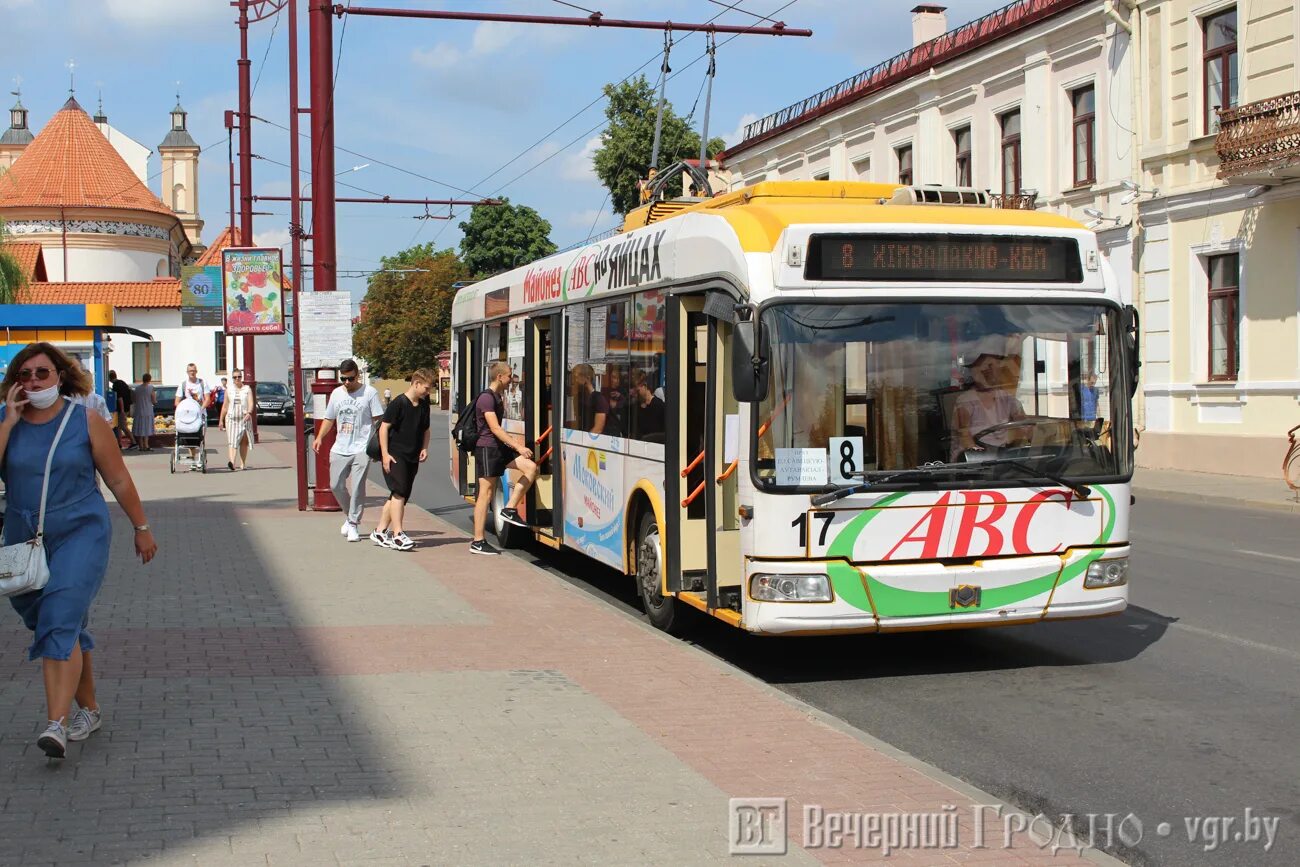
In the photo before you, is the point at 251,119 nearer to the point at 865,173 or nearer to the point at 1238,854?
the point at 865,173

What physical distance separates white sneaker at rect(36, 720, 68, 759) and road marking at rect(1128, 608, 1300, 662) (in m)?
6.96

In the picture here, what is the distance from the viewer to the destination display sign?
27.5 feet

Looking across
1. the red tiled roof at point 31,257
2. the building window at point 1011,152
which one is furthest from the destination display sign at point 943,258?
the red tiled roof at point 31,257

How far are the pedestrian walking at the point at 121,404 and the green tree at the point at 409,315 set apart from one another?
5435 centimetres

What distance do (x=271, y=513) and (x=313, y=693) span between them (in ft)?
37.5

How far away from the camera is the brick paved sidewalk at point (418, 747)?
519cm

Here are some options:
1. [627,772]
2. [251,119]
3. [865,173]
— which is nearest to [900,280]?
[627,772]

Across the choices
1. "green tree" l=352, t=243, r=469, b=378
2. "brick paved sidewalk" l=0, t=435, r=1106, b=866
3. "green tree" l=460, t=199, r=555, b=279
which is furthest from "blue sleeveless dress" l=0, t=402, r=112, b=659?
"green tree" l=460, t=199, r=555, b=279

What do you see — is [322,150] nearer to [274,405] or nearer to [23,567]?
[23,567]

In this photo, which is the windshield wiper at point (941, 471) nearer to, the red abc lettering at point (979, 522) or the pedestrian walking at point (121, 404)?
the red abc lettering at point (979, 522)

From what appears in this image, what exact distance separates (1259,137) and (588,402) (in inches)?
650

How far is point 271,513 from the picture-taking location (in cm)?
1870

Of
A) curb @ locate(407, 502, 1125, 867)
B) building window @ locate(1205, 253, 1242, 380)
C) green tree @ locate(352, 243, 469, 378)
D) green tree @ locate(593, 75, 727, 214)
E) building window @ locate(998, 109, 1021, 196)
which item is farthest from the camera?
green tree @ locate(352, 243, 469, 378)

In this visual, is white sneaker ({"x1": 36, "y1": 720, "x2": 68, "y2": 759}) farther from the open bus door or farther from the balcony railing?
the balcony railing
